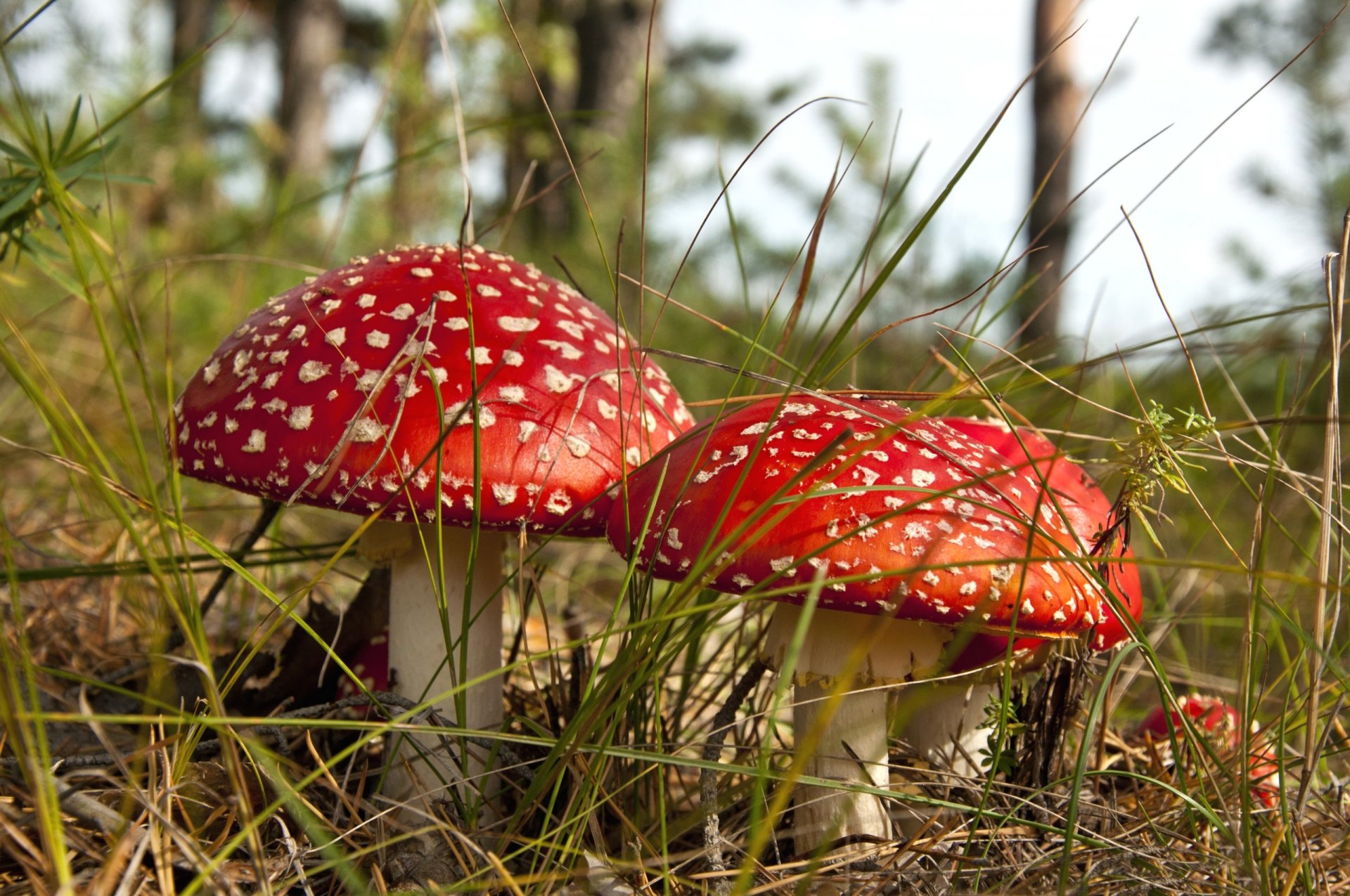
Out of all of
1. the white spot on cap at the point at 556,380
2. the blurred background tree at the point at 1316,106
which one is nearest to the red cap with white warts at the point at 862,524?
the white spot on cap at the point at 556,380

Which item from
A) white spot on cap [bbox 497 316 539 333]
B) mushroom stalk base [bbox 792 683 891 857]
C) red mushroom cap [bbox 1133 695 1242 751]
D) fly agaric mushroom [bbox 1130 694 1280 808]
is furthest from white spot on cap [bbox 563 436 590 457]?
red mushroom cap [bbox 1133 695 1242 751]

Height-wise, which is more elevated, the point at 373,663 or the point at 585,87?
the point at 585,87

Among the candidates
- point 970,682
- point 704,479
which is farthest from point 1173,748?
point 704,479

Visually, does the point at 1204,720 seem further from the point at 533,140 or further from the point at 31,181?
the point at 533,140

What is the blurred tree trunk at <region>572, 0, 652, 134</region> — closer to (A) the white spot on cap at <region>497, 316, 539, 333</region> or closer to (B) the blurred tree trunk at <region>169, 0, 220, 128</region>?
(B) the blurred tree trunk at <region>169, 0, 220, 128</region>

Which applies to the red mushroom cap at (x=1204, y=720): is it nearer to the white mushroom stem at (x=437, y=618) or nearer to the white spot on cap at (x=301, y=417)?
the white mushroom stem at (x=437, y=618)

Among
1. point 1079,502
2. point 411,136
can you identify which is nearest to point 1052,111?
point 411,136
